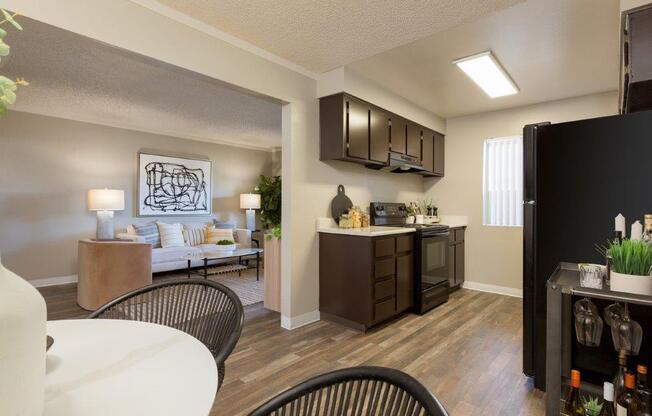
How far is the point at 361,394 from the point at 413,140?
151 inches

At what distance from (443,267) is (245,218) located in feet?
15.4

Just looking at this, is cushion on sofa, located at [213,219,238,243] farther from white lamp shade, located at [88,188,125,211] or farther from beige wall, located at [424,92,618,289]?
beige wall, located at [424,92,618,289]

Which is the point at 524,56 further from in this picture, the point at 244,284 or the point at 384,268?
the point at 244,284

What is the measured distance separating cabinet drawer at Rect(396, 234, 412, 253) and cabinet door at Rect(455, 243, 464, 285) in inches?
52.1

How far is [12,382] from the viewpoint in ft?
1.62

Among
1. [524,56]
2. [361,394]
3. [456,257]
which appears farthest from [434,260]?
[361,394]

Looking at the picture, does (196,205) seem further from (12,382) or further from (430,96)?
(12,382)

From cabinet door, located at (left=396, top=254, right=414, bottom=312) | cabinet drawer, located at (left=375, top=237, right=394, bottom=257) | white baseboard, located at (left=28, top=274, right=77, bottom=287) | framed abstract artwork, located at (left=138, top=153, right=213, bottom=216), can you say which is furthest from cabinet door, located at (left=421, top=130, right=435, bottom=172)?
white baseboard, located at (left=28, top=274, right=77, bottom=287)

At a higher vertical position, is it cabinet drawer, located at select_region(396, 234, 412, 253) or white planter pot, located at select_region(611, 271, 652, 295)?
white planter pot, located at select_region(611, 271, 652, 295)

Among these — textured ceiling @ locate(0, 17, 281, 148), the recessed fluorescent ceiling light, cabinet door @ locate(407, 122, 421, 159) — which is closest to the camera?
textured ceiling @ locate(0, 17, 281, 148)

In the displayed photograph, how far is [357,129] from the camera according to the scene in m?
3.36

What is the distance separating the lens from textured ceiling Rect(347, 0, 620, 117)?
7.55 ft

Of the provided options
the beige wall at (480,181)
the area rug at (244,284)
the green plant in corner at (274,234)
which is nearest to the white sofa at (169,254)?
the area rug at (244,284)

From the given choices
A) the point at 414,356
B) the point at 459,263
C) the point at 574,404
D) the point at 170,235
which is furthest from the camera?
the point at 170,235
